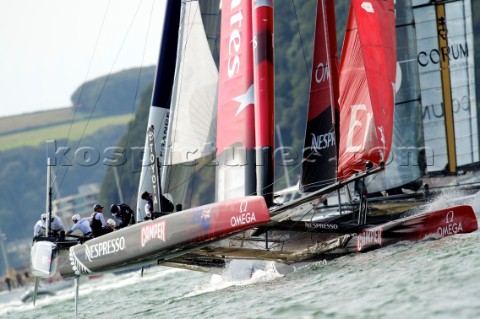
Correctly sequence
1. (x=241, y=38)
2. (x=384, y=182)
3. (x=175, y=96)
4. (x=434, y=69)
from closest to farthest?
(x=241, y=38) → (x=175, y=96) → (x=384, y=182) → (x=434, y=69)

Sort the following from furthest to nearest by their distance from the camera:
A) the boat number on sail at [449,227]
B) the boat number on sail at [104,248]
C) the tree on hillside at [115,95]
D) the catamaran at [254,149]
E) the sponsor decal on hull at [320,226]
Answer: the tree on hillside at [115,95]
the boat number on sail at [449,227]
the sponsor decal on hull at [320,226]
the boat number on sail at [104,248]
the catamaran at [254,149]

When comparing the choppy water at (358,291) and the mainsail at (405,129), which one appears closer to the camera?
the choppy water at (358,291)

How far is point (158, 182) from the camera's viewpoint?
1547 centimetres

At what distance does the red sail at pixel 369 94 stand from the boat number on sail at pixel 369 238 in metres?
0.93

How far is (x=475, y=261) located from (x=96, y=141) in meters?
111

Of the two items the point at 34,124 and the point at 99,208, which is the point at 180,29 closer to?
the point at 99,208

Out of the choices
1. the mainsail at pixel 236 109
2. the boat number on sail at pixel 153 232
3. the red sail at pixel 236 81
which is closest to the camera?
the boat number on sail at pixel 153 232

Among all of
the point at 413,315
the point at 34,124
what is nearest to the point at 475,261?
the point at 413,315

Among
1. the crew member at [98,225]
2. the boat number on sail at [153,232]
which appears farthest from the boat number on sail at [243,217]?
the crew member at [98,225]

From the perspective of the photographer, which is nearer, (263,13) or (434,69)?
(263,13)

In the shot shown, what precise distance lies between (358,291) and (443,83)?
9.99 metres

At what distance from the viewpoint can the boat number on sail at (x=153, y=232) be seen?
1483cm

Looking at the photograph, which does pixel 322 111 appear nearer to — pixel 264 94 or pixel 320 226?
pixel 264 94

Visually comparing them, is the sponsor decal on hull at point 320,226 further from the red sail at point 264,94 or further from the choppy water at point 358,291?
the red sail at point 264,94
